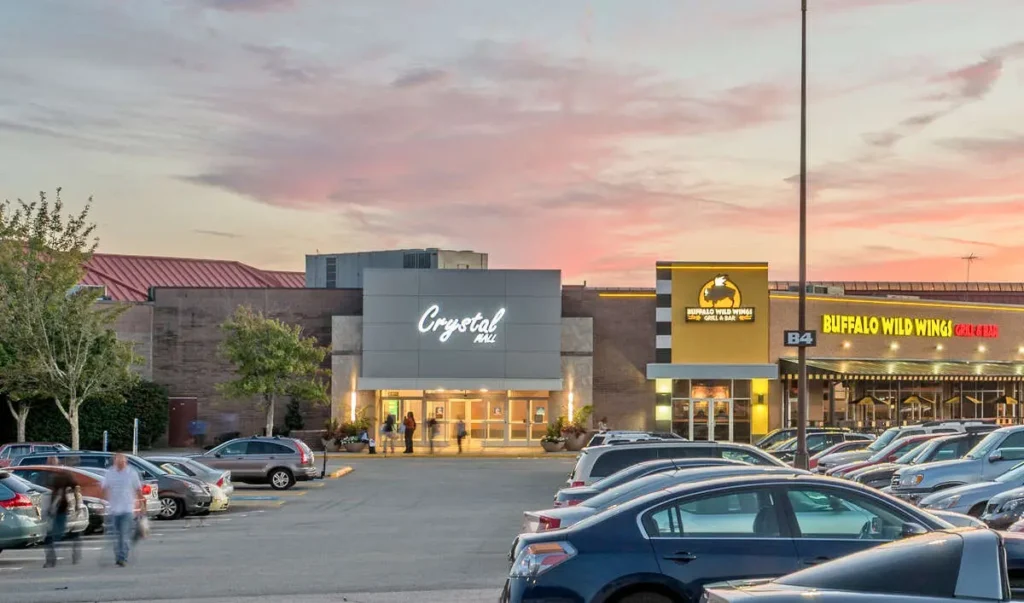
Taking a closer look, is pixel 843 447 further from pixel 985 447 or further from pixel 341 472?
pixel 341 472

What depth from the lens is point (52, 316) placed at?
42156 millimetres

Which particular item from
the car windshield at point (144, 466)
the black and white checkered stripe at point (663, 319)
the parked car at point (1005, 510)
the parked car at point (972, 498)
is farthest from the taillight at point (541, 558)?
the black and white checkered stripe at point (663, 319)

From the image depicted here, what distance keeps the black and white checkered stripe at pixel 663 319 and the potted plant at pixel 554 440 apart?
578 centimetres

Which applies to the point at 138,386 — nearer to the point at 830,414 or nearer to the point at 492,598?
the point at 830,414

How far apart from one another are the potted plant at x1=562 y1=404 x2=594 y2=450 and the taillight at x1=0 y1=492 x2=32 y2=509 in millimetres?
38319

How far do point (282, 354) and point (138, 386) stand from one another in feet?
22.2

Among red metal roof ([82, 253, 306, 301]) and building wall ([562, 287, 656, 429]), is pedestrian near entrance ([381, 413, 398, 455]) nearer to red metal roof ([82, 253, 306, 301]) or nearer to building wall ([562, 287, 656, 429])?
building wall ([562, 287, 656, 429])

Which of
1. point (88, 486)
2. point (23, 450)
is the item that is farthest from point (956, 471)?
point (23, 450)

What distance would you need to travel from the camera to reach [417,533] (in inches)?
951

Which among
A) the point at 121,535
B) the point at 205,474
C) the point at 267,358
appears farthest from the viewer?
the point at 267,358

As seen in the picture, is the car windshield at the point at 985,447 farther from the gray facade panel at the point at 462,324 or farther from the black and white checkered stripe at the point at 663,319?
the gray facade panel at the point at 462,324

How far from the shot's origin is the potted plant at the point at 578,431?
57750 mm

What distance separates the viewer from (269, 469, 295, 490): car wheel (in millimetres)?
37594

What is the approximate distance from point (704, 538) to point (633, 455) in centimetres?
913
